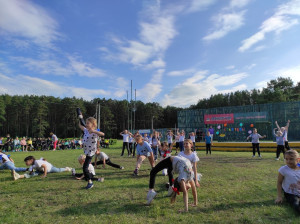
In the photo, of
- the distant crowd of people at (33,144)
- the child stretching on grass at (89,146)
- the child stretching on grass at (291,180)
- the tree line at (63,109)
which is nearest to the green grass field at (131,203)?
the child stretching on grass at (291,180)

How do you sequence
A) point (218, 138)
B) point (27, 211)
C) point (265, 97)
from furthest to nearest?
point (265, 97), point (218, 138), point (27, 211)

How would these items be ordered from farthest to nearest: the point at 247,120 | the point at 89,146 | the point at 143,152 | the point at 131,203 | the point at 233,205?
the point at 247,120 → the point at 143,152 → the point at 89,146 → the point at 131,203 → the point at 233,205

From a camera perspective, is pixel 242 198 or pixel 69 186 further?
pixel 69 186

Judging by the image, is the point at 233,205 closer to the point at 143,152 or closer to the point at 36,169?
the point at 143,152

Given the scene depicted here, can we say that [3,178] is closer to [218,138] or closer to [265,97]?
[218,138]

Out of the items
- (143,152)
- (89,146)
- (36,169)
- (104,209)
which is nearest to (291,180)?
(104,209)

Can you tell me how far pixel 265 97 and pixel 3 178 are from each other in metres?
69.9

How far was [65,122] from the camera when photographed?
2822 inches

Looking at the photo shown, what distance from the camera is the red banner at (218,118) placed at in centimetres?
2947

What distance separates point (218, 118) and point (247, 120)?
4.16 meters

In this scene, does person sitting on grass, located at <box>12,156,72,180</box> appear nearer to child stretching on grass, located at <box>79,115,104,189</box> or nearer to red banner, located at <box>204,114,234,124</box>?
child stretching on grass, located at <box>79,115,104,189</box>

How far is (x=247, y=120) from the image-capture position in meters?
28.2

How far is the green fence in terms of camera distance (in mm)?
25266

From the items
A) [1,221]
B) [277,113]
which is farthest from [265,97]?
[1,221]
